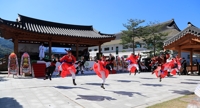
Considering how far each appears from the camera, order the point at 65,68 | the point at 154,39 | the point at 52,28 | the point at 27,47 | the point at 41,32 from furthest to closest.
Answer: the point at 154,39 → the point at 27,47 → the point at 52,28 → the point at 41,32 → the point at 65,68

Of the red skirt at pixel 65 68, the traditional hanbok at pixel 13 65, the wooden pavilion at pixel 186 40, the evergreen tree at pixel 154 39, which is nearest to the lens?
the red skirt at pixel 65 68

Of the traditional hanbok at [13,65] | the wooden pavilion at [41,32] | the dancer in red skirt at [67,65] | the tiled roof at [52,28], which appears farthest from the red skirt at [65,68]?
the tiled roof at [52,28]

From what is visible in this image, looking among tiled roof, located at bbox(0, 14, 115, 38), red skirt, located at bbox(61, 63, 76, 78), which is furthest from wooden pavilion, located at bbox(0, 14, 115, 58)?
red skirt, located at bbox(61, 63, 76, 78)

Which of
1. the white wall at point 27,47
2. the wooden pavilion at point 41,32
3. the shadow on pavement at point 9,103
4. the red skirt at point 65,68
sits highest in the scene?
the wooden pavilion at point 41,32

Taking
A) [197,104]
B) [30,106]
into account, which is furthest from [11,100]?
[197,104]

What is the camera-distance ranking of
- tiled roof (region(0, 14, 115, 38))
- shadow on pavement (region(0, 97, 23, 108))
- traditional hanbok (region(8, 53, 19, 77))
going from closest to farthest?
shadow on pavement (region(0, 97, 23, 108)), traditional hanbok (region(8, 53, 19, 77)), tiled roof (region(0, 14, 115, 38))

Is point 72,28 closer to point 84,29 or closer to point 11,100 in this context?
point 84,29

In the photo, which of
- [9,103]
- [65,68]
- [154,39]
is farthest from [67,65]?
[154,39]

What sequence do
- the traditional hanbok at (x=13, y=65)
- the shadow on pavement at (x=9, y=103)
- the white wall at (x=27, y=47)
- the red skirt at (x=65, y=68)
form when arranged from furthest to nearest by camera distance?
the white wall at (x=27, y=47) < the traditional hanbok at (x=13, y=65) < the red skirt at (x=65, y=68) < the shadow on pavement at (x=9, y=103)

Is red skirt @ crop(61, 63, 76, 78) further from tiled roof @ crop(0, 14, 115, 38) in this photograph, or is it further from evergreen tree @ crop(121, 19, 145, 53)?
evergreen tree @ crop(121, 19, 145, 53)

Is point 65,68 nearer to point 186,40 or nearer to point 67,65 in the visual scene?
point 67,65

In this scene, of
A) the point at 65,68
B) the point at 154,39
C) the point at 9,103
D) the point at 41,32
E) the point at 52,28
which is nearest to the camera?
the point at 9,103

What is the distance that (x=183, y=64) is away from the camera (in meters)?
17.1

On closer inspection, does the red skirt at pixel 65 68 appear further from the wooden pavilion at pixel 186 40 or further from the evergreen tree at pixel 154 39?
the evergreen tree at pixel 154 39
